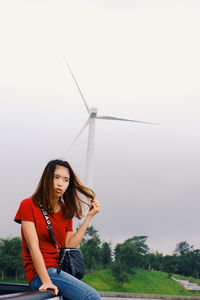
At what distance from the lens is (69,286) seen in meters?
3.50

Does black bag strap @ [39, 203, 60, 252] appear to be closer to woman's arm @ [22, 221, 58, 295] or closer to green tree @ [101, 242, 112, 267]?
woman's arm @ [22, 221, 58, 295]

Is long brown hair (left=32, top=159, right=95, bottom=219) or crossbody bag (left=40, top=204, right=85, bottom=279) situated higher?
long brown hair (left=32, top=159, right=95, bottom=219)

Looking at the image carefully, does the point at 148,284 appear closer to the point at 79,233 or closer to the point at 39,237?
the point at 79,233

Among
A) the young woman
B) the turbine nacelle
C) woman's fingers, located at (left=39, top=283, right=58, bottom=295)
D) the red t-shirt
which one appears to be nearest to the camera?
woman's fingers, located at (left=39, top=283, right=58, bottom=295)

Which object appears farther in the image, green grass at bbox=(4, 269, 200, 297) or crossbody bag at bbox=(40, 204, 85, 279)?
green grass at bbox=(4, 269, 200, 297)

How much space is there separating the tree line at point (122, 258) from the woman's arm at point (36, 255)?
6542cm

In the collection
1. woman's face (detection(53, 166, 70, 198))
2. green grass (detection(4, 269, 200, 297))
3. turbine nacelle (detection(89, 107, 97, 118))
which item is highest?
turbine nacelle (detection(89, 107, 97, 118))

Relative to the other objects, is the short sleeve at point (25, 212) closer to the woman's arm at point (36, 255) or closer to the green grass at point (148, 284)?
the woman's arm at point (36, 255)

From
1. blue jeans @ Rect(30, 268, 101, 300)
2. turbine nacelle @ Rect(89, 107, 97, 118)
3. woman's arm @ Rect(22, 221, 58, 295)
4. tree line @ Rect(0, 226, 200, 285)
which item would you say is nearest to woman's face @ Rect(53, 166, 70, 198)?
woman's arm @ Rect(22, 221, 58, 295)

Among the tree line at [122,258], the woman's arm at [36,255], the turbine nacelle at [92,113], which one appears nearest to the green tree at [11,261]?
the tree line at [122,258]

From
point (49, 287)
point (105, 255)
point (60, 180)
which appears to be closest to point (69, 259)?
point (49, 287)

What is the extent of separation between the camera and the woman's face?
3.83 meters

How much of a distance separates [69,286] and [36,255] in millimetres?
273

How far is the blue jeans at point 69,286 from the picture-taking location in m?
3.46
